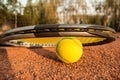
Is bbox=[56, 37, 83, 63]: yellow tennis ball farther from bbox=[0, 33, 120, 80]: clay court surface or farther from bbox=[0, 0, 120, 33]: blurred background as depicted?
bbox=[0, 0, 120, 33]: blurred background

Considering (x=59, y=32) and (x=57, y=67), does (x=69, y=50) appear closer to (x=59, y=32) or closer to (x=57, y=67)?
(x=57, y=67)

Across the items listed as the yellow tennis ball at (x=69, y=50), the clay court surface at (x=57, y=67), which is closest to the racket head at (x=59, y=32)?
the clay court surface at (x=57, y=67)

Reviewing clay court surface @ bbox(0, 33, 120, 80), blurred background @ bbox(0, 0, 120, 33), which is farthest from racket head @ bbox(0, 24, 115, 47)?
blurred background @ bbox(0, 0, 120, 33)

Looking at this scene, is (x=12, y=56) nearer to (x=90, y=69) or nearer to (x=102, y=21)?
(x=90, y=69)

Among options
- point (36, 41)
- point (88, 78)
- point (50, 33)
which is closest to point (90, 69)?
point (88, 78)

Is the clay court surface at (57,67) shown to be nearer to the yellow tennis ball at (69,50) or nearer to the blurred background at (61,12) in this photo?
the yellow tennis ball at (69,50)
